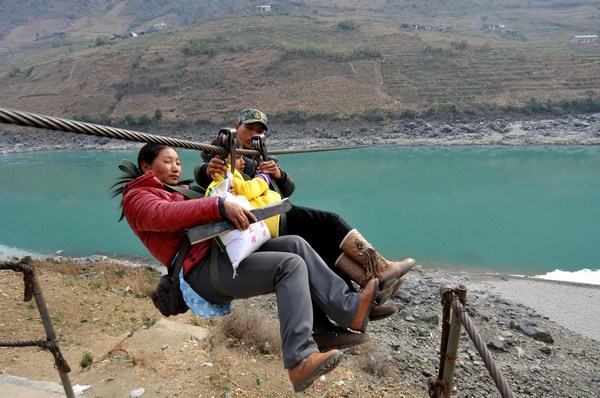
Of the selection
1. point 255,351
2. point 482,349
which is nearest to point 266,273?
point 482,349

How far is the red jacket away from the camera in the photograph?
1800 mm

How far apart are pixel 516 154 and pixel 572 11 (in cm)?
5033

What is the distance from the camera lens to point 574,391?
5121mm

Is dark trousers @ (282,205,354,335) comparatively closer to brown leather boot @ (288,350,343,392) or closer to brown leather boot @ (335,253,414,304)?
brown leather boot @ (335,253,414,304)

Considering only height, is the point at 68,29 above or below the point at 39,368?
above

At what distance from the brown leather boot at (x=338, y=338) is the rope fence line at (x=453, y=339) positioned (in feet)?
1.55

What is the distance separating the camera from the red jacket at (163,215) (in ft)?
5.90

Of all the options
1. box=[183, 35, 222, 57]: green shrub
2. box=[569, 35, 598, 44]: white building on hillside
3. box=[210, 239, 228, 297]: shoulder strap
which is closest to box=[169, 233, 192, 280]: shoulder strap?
box=[210, 239, 228, 297]: shoulder strap

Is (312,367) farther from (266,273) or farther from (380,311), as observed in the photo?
(380,311)

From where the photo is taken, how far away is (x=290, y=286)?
184cm

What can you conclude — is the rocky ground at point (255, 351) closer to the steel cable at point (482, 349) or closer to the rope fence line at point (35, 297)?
the rope fence line at point (35, 297)

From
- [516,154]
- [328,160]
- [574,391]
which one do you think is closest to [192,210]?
[574,391]

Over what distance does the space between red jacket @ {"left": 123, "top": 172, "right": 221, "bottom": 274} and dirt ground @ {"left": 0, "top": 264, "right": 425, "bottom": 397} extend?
1710 mm

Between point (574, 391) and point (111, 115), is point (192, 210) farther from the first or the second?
point (111, 115)
